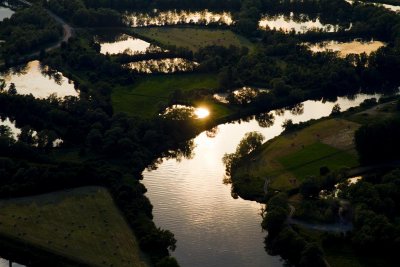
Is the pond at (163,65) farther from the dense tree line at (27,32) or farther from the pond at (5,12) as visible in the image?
the pond at (5,12)

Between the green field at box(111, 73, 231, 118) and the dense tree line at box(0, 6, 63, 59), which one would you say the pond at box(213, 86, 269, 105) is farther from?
the dense tree line at box(0, 6, 63, 59)

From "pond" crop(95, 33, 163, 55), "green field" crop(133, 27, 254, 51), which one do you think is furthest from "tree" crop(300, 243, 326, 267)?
"green field" crop(133, 27, 254, 51)

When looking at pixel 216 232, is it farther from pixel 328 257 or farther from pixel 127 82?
pixel 127 82

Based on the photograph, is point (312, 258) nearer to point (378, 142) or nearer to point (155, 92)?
point (378, 142)

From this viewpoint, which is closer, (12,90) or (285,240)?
(285,240)

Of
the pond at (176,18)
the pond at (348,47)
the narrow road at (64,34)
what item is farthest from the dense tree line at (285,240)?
the pond at (176,18)

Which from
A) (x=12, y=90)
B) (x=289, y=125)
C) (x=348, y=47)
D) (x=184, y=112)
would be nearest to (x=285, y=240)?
(x=289, y=125)
